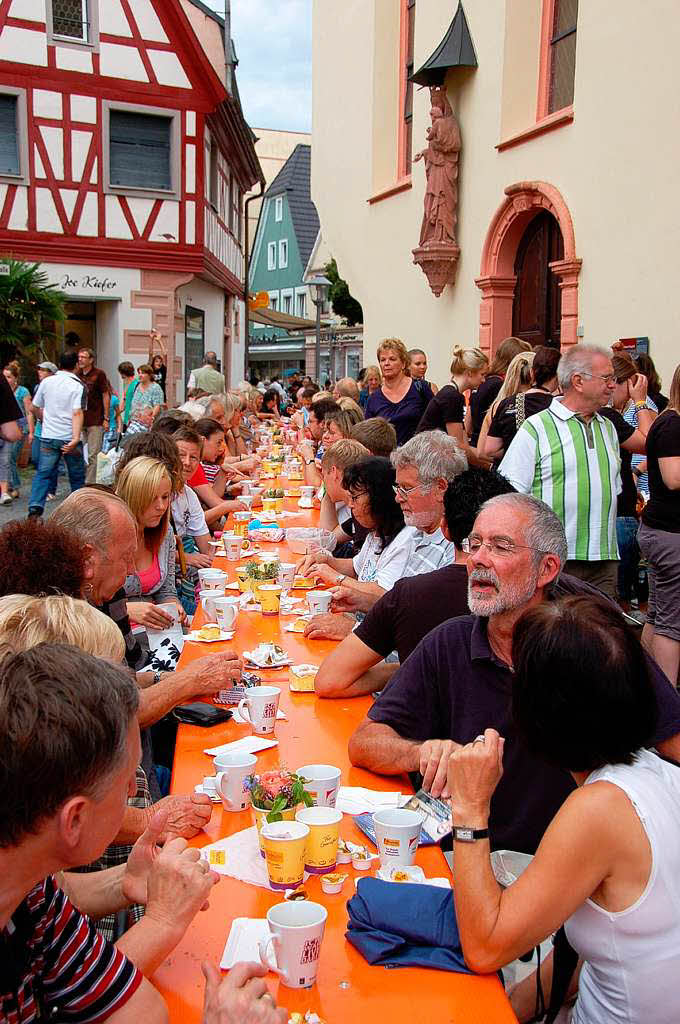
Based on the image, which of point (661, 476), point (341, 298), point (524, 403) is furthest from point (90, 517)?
point (341, 298)

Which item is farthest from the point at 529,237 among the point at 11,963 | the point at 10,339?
the point at 11,963

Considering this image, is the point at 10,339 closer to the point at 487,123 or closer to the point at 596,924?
the point at 487,123

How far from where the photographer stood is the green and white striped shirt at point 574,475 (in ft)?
15.2

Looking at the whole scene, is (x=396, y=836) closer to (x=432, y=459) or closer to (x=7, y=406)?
(x=432, y=459)

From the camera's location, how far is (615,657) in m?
1.78

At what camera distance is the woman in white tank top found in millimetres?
1685

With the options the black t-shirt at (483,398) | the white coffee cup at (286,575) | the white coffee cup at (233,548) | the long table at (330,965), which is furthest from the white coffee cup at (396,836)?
the black t-shirt at (483,398)

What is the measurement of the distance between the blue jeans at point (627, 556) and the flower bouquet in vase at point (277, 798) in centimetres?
457

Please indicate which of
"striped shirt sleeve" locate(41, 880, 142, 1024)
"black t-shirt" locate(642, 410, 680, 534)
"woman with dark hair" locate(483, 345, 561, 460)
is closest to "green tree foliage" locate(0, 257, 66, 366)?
"woman with dark hair" locate(483, 345, 561, 460)

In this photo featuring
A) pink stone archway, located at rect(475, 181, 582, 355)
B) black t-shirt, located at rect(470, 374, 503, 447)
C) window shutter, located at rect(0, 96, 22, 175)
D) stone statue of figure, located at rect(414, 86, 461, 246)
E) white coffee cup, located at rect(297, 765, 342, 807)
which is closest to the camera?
white coffee cup, located at rect(297, 765, 342, 807)

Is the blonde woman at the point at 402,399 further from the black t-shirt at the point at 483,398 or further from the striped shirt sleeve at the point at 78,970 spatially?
the striped shirt sleeve at the point at 78,970

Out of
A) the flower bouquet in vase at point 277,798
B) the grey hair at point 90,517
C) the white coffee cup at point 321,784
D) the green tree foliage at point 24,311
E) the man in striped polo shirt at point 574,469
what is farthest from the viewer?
the green tree foliage at point 24,311

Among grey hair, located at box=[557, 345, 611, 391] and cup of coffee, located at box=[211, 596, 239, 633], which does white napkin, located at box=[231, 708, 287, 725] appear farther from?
grey hair, located at box=[557, 345, 611, 391]

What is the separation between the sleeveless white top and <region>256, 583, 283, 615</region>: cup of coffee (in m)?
2.54
